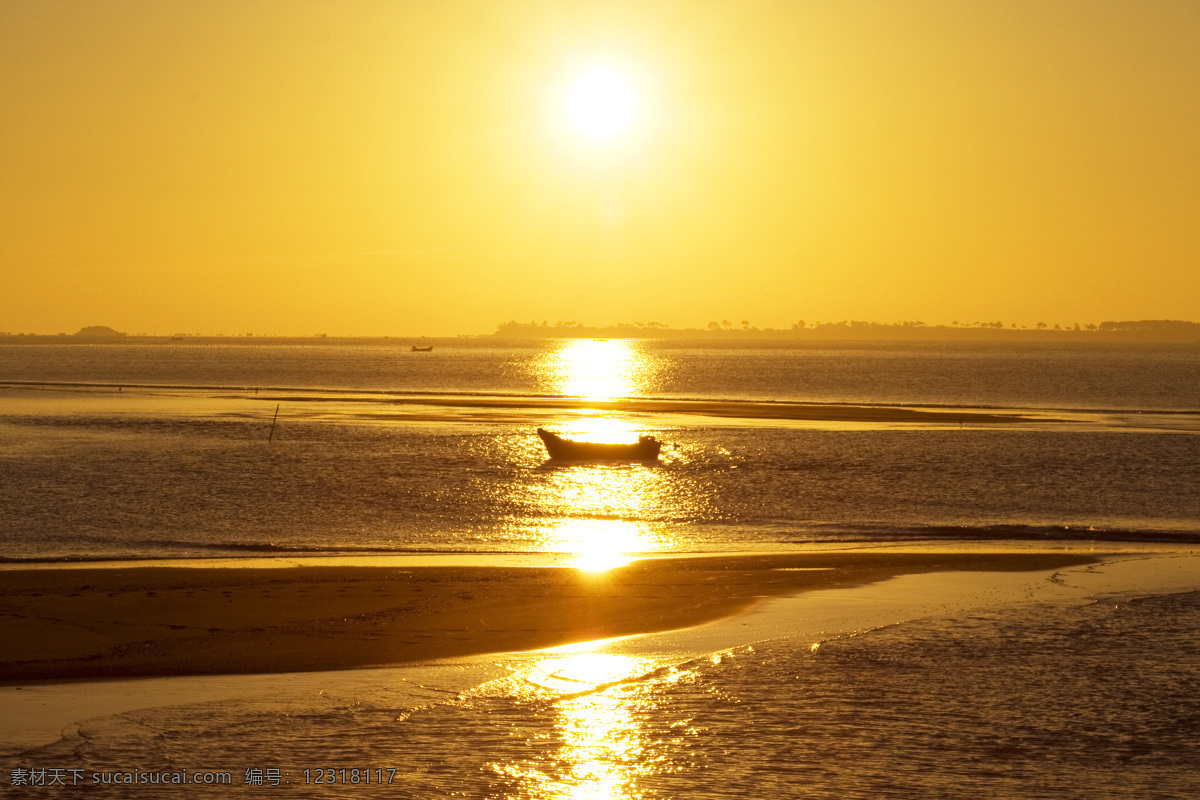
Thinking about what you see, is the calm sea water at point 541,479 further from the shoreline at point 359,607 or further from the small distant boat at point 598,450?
the shoreline at point 359,607

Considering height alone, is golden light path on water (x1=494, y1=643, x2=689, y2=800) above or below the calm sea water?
below

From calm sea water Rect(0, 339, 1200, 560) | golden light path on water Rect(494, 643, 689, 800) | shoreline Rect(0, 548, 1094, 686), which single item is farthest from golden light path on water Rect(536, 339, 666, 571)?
golden light path on water Rect(494, 643, 689, 800)

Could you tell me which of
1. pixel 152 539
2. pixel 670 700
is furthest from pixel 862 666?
pixel 152 539

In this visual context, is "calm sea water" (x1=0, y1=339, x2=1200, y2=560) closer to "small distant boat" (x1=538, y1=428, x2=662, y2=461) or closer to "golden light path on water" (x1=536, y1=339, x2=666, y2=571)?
"golden light path on water" (x1=536, y1=339, x2=666, y2=571)

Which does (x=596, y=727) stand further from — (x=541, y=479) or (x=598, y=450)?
(x=598, y=450)

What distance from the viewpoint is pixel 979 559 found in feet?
88.9

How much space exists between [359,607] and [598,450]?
3757cm

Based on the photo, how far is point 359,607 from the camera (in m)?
20.5

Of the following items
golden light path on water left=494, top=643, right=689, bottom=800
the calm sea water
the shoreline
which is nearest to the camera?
golden light path on water left=494, top=643, right=689, bottom=800

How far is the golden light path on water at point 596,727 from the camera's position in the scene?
1150 centimetres

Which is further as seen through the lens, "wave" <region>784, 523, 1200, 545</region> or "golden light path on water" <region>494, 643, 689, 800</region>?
"wave" <region>784, 523, 1200, 545</region>

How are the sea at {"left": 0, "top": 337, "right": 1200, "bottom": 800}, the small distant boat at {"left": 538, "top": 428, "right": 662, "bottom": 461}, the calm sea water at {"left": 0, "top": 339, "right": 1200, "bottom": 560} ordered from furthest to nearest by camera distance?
the small distant boat at {"left": 538, "top": 428, "right": 662, "bottom": 461} → the calm sea water at {"left": 0, "top": 339, "right": 1200, "bottom": 560} → the sea at {"left": 0, "top": 337, "right": 1200, "bottom": 800}

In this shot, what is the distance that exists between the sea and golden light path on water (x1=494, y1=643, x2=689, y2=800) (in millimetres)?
53

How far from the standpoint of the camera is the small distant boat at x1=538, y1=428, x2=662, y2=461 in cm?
5644
